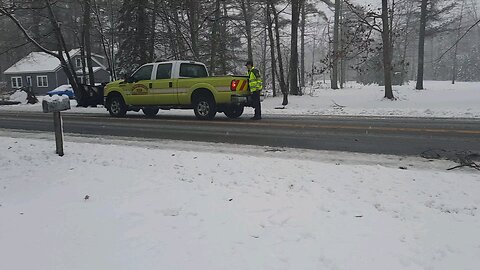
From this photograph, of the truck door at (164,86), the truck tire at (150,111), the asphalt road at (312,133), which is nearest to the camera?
the asphalt road at (312,133)

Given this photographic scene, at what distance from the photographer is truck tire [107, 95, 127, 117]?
50.4 ft

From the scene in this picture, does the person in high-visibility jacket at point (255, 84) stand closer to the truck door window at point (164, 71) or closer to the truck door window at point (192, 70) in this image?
the truck door window at point (192, 70)

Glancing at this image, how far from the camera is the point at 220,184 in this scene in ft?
17.7

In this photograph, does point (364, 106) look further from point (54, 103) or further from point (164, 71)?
point (54, 103)

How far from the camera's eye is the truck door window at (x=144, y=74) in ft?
47.1

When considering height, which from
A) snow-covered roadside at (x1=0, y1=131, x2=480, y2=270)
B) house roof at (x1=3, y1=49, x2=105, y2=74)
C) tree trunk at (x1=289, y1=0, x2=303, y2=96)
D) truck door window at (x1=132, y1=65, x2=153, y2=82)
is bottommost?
snow-covered roadside at (x1=0, y1=131, x2=480, y2=270)

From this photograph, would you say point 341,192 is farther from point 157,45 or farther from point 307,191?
point 157,45

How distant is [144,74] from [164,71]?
98cm

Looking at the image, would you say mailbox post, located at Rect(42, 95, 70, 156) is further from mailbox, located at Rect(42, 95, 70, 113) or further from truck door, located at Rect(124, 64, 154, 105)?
truck door, located at Rect(124, 64, 154, 105)

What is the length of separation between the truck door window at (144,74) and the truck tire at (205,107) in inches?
90.2

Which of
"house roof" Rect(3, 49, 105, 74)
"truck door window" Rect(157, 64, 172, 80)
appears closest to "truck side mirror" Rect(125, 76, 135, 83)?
"truck door window" Rect(157, 64, 172, 80)

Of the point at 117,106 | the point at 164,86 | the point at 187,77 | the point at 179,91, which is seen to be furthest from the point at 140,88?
the point at 187,77

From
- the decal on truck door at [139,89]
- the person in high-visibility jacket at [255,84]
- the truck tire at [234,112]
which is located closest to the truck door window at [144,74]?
the decal on truck door at [139,89]

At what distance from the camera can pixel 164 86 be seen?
548 inches
